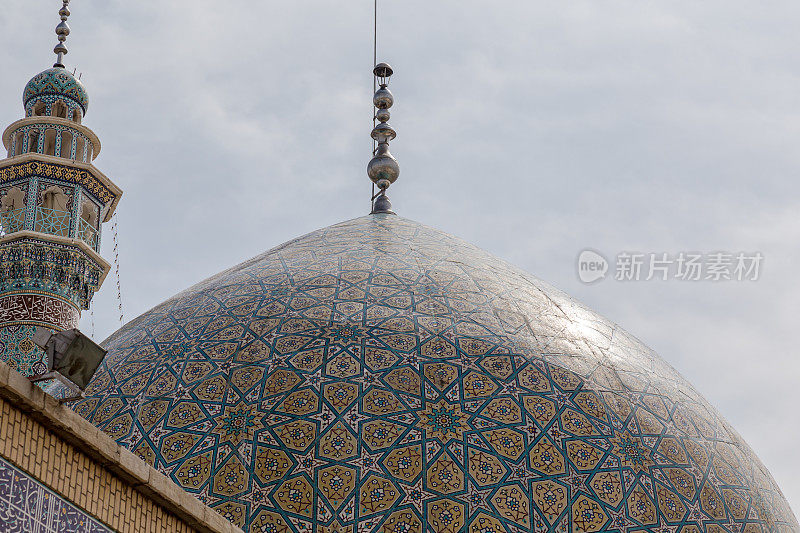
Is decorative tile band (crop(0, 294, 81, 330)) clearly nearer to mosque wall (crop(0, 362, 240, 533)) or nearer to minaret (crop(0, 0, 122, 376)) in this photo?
minaret (crop(0, 0, 122, 376))

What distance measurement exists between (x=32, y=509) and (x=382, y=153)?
6381 mm

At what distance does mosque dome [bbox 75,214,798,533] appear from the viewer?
579cm

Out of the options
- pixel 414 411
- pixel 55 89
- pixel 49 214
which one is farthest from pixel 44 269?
pixel 414 411

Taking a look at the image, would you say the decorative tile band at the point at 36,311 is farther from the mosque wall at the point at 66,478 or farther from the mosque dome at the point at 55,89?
the mosque wall at the point at 66,478

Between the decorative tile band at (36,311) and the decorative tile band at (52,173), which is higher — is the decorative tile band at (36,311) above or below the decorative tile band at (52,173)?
below

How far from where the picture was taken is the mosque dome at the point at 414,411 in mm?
5789

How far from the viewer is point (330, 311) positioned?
22.6ft

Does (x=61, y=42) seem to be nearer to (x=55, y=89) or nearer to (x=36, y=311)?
(x=55, y=89)

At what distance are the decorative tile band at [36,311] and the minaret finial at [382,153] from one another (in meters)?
2.45

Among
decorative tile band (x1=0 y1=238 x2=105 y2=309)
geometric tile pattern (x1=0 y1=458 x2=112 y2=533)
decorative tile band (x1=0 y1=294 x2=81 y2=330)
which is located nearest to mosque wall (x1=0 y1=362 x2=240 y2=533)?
geometric tile pattern (x1=0 y1=458 x2=112 y2=533)

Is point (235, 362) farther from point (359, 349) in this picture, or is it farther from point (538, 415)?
point (538, 415)

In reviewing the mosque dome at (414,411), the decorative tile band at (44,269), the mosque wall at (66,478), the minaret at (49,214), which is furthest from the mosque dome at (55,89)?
the mosque wall at (66,478)

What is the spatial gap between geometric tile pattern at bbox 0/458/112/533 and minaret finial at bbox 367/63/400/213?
570 centimetres

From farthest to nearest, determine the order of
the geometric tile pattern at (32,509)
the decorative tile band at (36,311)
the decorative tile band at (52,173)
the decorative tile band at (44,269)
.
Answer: the decorative tile band at (52,173)
the decorative tile band at (44,269)
the decorative tile band at (36,311)
the geometric tile pattern at (32,509)
